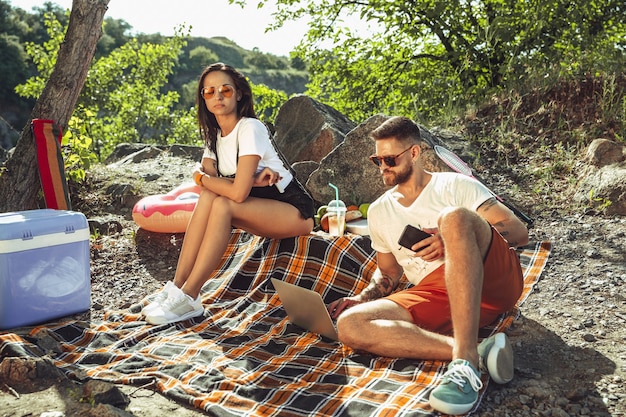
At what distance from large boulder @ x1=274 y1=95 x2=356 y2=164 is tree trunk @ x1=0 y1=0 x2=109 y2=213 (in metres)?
2.10

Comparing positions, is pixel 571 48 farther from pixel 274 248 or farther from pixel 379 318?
pixel 379 318

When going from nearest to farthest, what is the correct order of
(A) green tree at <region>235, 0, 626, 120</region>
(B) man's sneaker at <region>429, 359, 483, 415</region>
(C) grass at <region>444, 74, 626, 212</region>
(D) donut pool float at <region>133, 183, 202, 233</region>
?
1. (B) man's sneaker at <region>429, 359, 483, 415</region>
2. (D) donut pool float at <region>133, 183, 202, 233</region>
3. (C) grass at <region>444, 74, 626, 212</region>
4. (A) green tree at <region>235, 0, 626, 120</region>

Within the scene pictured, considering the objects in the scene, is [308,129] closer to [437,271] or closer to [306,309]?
[306,309]

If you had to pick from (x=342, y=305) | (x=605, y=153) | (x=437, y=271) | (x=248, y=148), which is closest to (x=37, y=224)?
(x=248, y=148)

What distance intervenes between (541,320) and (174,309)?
190cm

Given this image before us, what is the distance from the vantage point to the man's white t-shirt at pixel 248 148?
12.2 feet

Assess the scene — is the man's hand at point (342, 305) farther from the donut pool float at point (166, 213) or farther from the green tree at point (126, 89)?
the green tree at point (126, 89)

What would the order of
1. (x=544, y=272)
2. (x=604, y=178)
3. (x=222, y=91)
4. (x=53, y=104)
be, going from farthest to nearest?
(x=604, y=178)
(x=53, y=104)
(x=544, y=272)
(x=222, y=91)

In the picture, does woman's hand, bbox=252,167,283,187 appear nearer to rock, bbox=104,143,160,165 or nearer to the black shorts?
the black shorts

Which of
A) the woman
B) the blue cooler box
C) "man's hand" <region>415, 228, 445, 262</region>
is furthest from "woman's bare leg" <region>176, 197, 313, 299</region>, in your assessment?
"man's hand" <region>415, 228, 445, 262</region>

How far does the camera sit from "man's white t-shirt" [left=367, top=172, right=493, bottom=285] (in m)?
2.92

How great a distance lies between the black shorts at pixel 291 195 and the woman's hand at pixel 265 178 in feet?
0.27

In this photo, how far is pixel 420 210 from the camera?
2.98 metres

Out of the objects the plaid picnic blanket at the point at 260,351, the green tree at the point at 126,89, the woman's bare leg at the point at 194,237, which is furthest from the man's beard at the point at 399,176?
the green tree at the point at 126,89
